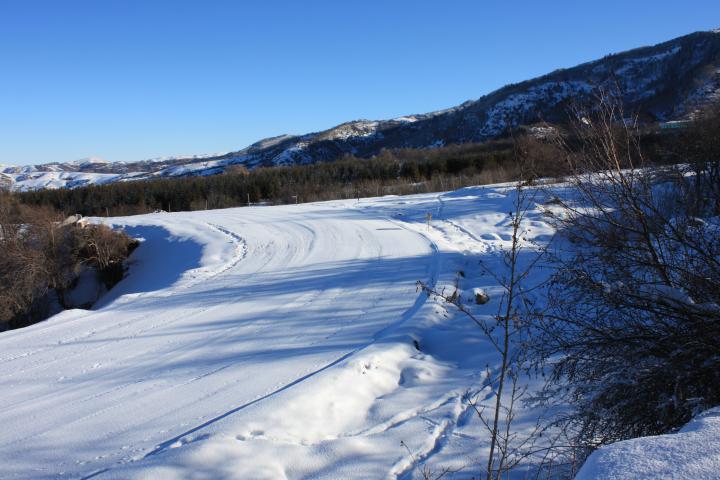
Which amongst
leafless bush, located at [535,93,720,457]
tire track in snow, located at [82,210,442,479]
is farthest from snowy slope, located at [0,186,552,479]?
leafless bush, located at [535,93,720,457]

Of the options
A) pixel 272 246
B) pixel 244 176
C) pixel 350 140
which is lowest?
pixel 272 246

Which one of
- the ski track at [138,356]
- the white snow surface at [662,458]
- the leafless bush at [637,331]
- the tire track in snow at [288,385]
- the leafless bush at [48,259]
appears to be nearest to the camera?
the white snow surface at [662,458]

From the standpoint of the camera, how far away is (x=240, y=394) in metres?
5.05

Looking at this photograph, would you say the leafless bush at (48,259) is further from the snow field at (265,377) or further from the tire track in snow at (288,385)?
the tire track in snow at (288,385)

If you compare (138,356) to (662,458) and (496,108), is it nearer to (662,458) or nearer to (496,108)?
(662,458)

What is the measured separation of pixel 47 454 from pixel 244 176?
49.9 metres

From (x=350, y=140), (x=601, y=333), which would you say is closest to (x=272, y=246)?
(x=601, y=333)

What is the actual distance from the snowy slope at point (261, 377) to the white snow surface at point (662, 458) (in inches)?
40.2

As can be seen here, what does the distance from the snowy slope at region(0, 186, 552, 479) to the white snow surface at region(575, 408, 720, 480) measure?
1.02m

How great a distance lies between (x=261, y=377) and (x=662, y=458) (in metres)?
4.30

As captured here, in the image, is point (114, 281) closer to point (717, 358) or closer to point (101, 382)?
point (101, 382)

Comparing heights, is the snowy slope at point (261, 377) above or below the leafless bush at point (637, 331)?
below

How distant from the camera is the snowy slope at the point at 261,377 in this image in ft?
13.1

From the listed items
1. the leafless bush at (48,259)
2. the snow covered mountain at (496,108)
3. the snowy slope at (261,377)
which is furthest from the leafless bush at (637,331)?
the snow covered mountain at (496,108)
